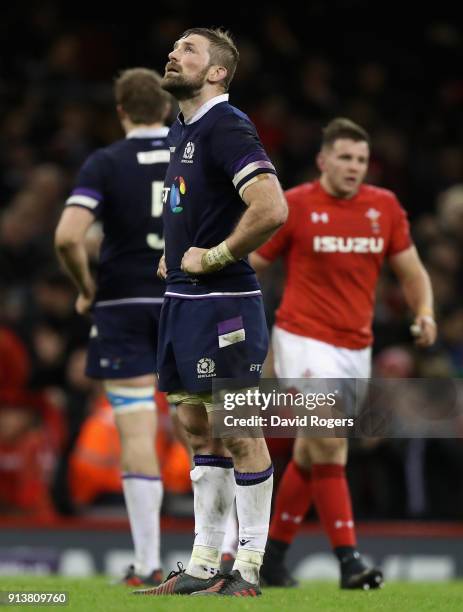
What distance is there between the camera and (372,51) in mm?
17781

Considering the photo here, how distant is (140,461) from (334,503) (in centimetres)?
110

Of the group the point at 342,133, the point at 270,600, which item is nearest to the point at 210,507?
the point at 270,600

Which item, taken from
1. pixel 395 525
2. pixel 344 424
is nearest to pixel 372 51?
pixel 395 525

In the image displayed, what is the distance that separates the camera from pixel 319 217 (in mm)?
8094

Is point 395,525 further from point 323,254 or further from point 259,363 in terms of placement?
point 259,363

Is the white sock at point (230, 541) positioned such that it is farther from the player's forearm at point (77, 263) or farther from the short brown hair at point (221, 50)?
the short brown hair at point (221, 50)

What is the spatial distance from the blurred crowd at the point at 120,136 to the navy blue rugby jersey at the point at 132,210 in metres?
3.40

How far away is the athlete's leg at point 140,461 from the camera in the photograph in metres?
7.90

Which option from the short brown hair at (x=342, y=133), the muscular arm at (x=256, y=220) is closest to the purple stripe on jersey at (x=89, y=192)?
the short brown hair at (x=342, y=133)

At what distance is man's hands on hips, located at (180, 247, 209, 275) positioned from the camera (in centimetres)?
618

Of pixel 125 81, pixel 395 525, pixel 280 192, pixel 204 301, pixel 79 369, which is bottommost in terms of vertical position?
pixel 395 525

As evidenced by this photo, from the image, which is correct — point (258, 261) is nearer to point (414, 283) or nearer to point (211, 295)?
point (414, 283)

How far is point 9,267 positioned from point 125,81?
5593 mm

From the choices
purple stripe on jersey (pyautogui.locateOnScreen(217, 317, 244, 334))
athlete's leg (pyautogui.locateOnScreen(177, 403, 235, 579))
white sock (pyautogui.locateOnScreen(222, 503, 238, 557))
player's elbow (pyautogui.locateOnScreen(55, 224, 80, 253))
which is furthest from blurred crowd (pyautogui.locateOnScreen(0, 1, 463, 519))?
purple stripe on jersey (pyautogui.locateOnScreen(217, 317, 244, 334))
